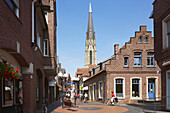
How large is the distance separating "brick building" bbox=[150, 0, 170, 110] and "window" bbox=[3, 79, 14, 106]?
916 centimetres

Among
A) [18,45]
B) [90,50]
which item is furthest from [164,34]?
[90,50]

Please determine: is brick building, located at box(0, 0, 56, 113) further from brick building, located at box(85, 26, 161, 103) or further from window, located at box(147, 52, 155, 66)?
window, located at box(147, 52, 155, 66)

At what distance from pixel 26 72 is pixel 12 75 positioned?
502 centimetres

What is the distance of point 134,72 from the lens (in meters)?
28.1

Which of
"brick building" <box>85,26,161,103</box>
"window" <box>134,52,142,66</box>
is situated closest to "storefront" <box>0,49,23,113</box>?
"brick building" <box>85,26,161,103</box>

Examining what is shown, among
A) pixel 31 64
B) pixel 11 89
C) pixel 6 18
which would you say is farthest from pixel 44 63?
pixel 6 18

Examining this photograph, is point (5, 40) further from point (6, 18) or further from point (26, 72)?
point (26, 72)

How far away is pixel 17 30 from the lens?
8.62m

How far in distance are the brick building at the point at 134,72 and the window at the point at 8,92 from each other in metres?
18.3

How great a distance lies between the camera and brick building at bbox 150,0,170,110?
1431 centimetres

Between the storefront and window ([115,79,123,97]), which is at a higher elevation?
the storefront

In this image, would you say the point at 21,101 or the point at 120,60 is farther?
the point at 120,60

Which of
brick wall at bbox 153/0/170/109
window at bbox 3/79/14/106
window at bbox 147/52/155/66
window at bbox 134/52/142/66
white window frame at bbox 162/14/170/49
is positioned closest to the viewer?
window at bbox 3/79/14/106

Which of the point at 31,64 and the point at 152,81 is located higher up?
the point at 31,64
